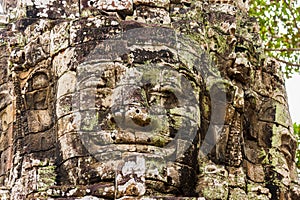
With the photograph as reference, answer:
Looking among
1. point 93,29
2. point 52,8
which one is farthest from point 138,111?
point 52,8

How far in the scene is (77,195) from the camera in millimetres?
11070

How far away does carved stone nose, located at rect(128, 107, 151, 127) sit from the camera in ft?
37.1

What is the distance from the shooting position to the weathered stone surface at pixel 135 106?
11328 millimetres

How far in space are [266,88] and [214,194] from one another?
1974 mm

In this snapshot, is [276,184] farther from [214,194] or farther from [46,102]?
[46,102]

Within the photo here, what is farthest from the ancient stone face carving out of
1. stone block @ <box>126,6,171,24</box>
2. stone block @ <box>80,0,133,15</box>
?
stone block @ <box>80,0,133,15</box>

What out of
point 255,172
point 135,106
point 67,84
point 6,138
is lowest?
point 255,172

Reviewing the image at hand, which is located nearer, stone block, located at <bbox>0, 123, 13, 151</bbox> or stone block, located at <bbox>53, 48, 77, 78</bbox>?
stone block, located at <bbox>53, 48, 77, 78</bbox>

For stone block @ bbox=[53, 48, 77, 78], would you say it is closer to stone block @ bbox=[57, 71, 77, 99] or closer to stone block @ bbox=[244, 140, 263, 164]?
stone block @ bbox=[57, 71, 77, 99]

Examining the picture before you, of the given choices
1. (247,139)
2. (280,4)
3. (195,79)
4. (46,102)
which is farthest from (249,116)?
(280,4)

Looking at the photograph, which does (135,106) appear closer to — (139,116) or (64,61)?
(139,116)

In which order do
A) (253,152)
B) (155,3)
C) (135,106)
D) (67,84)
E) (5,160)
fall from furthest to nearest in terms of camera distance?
(253,152), (5,160), (155,3), (67,84), (135,106)

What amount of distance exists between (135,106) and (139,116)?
13 centimetres

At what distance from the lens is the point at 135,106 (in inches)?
448
